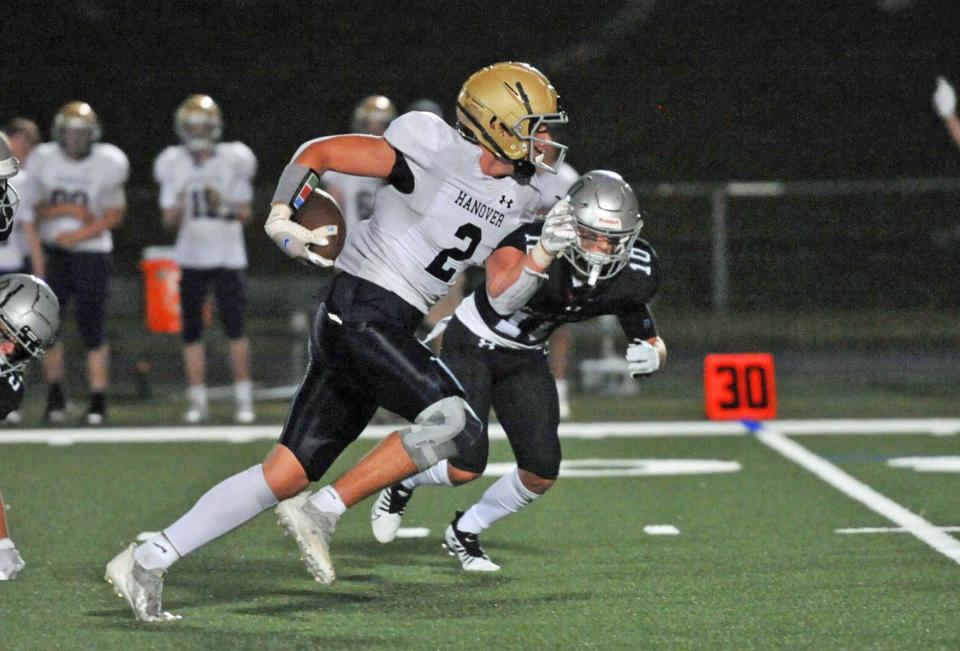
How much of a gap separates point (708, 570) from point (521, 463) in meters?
0.66

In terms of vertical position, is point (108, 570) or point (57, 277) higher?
point (57, 277)

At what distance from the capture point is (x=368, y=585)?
16.3 ft

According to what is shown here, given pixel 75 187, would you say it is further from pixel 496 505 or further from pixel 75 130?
pixel 496 505

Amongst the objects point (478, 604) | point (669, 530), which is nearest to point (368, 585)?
point (478, 604)

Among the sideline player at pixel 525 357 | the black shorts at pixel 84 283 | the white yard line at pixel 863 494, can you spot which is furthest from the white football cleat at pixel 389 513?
the black shorts at pixel 84 283

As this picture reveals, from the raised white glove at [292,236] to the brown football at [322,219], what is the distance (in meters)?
0.14

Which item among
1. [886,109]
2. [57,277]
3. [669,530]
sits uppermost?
[886,109]

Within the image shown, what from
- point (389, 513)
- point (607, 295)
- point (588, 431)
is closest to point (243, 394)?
point (588, 431)

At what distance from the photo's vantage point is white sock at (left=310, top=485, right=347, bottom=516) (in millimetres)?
4418

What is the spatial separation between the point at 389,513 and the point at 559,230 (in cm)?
135

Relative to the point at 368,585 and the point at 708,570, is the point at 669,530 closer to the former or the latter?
the point at 708,570

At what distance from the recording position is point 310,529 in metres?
4.39

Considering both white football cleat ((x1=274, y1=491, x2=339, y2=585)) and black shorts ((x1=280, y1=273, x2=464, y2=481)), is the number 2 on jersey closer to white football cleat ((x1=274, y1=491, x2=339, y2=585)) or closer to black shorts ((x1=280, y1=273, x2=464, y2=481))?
black shorts ((x1=280, y1=273, x2=464, y2=481))

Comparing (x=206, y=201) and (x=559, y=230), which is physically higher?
(x=206, y=201)
